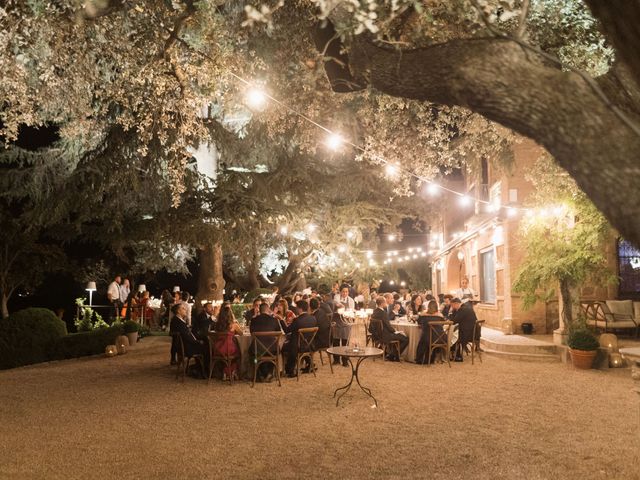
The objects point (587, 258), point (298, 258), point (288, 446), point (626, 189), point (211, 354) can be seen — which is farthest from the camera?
point (298, 258)

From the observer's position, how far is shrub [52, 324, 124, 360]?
12.6 m

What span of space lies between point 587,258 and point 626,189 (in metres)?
9.73

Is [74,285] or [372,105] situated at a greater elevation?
[372,105]

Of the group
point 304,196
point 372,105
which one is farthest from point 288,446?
point 304,196

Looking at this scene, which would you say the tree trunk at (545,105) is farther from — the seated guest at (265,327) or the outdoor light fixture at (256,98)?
the seated guest at (265,327)

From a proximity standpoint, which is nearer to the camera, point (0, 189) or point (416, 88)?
point (416, 88)

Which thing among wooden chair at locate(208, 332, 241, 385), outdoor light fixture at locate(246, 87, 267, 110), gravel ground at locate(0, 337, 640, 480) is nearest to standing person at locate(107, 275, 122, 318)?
gravel ground at locate(0, 337, 640, 480)

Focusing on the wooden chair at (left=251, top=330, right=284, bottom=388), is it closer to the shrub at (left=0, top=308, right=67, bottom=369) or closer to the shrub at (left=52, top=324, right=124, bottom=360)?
the shrub at (left=52, top=324, right=124, bottom=360)

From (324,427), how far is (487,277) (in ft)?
44.2

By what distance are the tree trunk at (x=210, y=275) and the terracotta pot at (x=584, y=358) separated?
9.62 meters

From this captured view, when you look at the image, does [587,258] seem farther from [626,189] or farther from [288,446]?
[626,189]

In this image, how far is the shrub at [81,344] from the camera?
12.6 metres

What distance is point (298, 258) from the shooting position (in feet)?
68.0

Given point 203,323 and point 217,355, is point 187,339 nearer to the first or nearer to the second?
point 217,355
